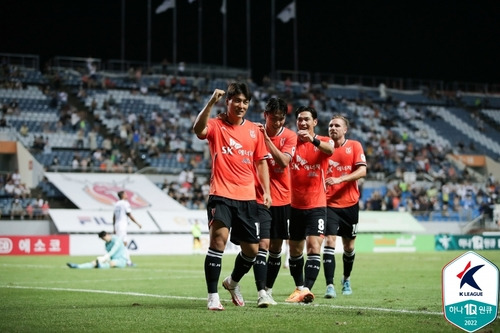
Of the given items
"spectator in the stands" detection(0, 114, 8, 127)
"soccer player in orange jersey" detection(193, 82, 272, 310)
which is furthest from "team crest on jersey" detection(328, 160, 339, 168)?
"spectator in the stands" detection(0, 114, 8, 127)

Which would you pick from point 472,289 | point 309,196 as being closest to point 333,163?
point 309,196

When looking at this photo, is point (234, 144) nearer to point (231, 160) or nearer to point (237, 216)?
point (231, 160)

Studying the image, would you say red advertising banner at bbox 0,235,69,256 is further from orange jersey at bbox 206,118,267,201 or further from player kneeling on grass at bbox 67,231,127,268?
orange jersey at bbox 206,118,267,201

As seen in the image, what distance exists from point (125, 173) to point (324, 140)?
112 feet

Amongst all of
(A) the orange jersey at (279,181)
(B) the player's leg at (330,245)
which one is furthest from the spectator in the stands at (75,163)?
(A) the orange jersey at (279,181)

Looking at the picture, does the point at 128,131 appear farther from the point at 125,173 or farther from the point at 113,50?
the point at 113,50

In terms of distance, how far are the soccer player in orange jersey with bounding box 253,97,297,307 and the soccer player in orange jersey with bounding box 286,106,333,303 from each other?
0.26m

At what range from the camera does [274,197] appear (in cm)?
1298

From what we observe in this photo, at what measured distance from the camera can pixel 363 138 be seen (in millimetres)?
56750

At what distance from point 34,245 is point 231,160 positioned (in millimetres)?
27130

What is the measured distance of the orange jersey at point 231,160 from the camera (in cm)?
1114

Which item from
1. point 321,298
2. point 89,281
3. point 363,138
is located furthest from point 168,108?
point 321,298

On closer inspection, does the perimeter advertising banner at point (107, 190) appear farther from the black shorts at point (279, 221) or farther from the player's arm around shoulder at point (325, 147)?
the player's arm around shoulder at point (325, 147)

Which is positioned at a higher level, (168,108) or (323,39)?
(323,39)
